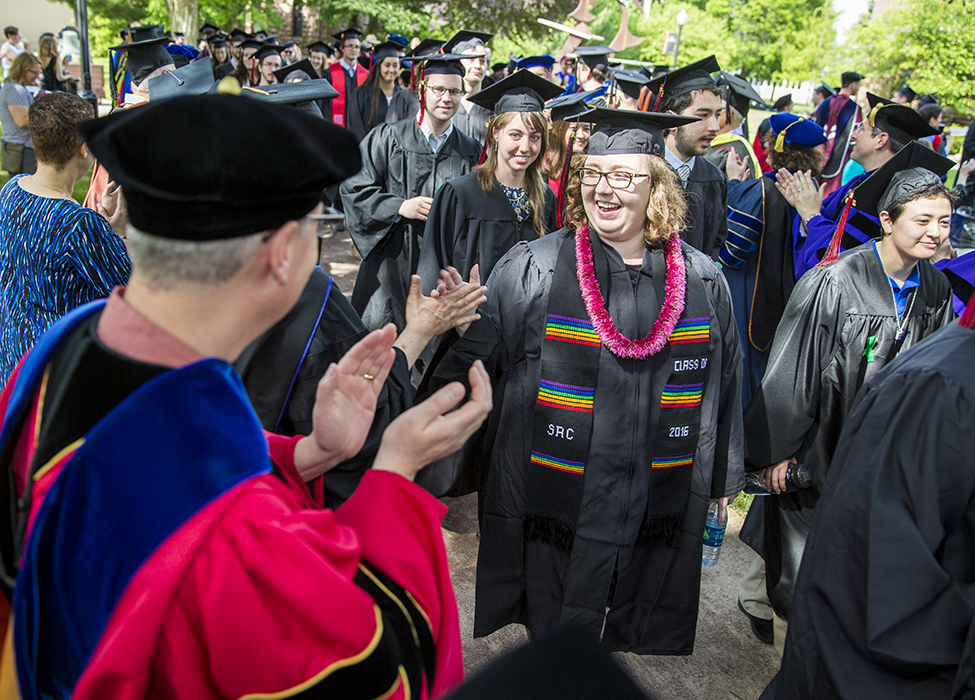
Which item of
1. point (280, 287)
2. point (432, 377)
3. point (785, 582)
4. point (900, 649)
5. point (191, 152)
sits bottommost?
point (785, 582)

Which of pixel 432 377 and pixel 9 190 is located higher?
pixel 9 190

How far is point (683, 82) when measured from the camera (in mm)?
4852

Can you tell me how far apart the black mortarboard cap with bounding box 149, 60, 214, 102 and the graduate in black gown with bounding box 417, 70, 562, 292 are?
1.43 m

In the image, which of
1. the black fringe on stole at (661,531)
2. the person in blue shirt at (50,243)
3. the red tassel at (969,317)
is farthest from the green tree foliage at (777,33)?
the red tassel at (969,317)

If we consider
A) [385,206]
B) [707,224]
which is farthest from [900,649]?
[385,206]

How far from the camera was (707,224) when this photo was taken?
4586 mm

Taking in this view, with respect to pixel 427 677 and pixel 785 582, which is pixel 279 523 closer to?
pixel 427 677

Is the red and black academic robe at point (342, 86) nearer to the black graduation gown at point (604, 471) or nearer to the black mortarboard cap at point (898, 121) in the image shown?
the black mortarboard cap at point (898, 121)

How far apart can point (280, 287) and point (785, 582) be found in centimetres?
265

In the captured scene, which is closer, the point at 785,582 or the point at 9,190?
the point at 9,190

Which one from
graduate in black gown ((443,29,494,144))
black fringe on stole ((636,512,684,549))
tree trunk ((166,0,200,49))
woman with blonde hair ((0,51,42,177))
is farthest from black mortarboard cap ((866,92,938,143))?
tree trunk ((166,0,200,49))

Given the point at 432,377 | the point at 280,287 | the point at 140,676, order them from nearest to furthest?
the point at 140,676, the point at 280,287, the point at 432,377

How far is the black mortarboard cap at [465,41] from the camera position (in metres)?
7.35

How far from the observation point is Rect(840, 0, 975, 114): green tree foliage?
69.9 ft
